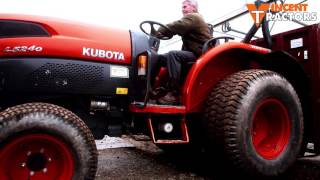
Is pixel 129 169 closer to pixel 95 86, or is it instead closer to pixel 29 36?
pixel 95 86

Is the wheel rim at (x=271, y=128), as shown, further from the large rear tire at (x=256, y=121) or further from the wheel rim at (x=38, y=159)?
the wheel rim at (x=38, y=159)

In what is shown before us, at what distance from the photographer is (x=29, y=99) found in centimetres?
307

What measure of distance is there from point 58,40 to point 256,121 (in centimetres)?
191

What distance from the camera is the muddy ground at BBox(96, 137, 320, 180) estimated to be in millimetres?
3789

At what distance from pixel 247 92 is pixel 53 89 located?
5.13ft

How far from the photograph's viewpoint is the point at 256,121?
373 cm

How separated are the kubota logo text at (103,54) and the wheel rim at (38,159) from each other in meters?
0.83

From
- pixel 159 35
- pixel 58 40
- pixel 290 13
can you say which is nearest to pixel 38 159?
pixel 58 40

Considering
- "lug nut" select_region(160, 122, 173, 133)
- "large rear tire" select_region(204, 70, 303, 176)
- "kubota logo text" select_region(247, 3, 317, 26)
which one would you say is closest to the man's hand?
"large rear tire" select_region(204, 70, 303, 176)

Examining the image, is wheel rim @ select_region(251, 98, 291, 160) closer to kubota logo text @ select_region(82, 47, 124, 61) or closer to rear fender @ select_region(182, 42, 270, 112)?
rear fender @ select_region(182, 42, 270, 112)

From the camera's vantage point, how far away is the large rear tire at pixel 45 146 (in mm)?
2555

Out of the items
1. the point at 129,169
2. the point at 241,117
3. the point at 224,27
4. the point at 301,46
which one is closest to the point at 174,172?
the point at 129,169

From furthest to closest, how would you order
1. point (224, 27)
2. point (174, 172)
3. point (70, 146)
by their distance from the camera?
1. point (224, 27)
2. point (174, 172)
3. point (70, 146)

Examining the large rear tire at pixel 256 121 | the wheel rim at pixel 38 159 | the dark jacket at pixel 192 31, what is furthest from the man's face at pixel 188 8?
the wheel rim at pixel 38 159
